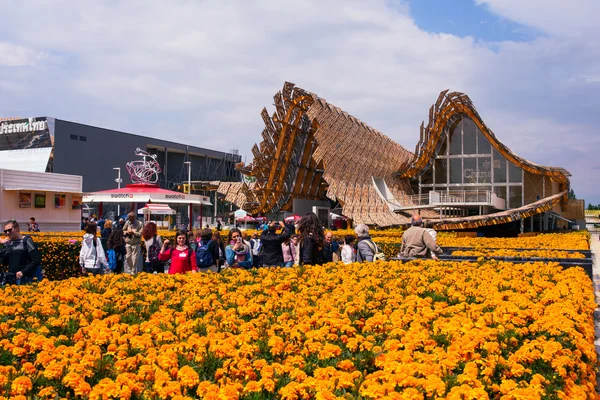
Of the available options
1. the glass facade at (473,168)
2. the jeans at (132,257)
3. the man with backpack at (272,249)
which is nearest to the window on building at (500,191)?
the glass facade at (473,168)

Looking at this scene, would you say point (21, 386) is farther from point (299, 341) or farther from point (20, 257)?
point (20, 257)

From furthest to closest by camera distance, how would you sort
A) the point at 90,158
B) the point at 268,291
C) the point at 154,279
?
the point at 90,158, the point at 154,279, the point at 268,291

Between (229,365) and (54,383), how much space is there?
3.52 feet

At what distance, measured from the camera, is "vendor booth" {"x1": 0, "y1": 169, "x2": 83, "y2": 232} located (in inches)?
916

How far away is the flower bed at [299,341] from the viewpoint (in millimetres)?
3301

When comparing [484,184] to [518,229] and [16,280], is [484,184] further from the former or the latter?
[16,280]

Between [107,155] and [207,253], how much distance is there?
50.4 m

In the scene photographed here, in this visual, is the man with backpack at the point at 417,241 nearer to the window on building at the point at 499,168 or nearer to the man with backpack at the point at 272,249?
the man with backpack at the point at 272,249

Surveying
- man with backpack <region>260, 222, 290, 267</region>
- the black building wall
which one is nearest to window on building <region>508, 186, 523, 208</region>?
man with backpack <region>260, 222, 290, 267</region>

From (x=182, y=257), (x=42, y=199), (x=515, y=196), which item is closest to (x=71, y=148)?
(x=42, y=199)

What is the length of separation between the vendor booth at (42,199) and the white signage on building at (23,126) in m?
28.8

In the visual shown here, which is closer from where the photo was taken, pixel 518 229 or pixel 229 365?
pixel 229 365

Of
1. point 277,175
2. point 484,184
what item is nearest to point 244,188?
point 277,175

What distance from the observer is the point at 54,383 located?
3.50 metres
